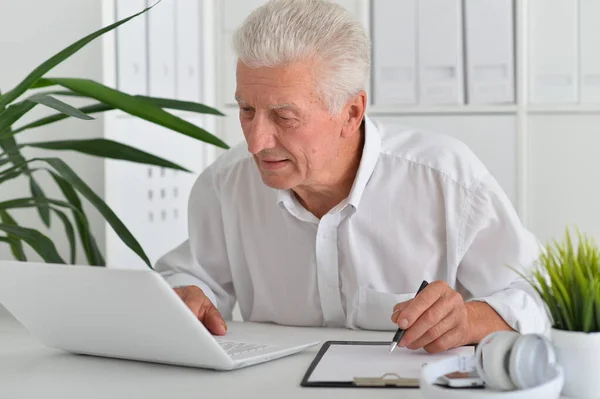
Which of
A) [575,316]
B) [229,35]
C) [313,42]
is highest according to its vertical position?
[229,35]

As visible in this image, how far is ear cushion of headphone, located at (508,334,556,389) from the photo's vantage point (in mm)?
967

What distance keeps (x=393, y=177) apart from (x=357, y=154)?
0.08m

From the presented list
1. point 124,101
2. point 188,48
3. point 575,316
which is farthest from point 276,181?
point 188,48

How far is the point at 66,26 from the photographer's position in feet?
7.00

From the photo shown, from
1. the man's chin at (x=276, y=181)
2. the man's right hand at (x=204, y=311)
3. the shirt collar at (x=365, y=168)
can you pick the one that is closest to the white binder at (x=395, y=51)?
the shirt collar at (x=365, y=168)

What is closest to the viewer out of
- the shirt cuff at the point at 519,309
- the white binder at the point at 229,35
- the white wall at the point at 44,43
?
the shirt cuff at the point at 519,309

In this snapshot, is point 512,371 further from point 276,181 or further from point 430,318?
point 276,181

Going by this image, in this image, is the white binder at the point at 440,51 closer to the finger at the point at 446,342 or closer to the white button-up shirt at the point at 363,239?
the white button-up shirt at the point at 363,239

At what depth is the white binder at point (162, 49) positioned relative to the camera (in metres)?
2.32

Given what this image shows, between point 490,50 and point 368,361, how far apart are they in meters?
1.58

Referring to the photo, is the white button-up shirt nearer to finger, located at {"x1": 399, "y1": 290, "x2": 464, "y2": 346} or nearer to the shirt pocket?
the shirt pocket

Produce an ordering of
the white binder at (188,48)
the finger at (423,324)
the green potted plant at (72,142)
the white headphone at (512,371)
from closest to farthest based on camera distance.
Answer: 1. the white headphone at (512,371)
2. the finger at (423,324)
3. the green potted plant at (72,142)
4. the white binder at (188,48)

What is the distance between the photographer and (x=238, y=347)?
1356 millimetres

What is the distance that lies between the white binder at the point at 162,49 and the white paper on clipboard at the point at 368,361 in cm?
118
